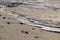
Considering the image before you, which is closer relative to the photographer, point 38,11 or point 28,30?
point 28,30

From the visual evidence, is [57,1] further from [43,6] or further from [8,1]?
[8,1]

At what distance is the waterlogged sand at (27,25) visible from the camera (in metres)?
6.01

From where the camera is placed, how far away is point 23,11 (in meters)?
10.3

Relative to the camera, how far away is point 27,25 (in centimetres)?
768

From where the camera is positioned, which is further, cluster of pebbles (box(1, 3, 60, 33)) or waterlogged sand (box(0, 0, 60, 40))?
cluster of pebbles (box(1, 3, 60, 33))

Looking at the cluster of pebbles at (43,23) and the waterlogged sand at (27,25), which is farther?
the cluster of pebbles at (43,23)

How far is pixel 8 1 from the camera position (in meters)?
12.2

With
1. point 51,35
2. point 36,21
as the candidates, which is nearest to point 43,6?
point 36,21

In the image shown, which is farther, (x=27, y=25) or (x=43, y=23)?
(x=43, y=23)

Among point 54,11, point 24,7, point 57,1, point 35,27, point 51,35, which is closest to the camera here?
point 51,35

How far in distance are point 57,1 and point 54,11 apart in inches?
76.5

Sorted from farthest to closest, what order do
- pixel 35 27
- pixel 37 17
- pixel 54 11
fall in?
pixel 54 11 → pixel 37 17 → pixel 35 27

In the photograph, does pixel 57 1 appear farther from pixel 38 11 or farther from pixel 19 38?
pixel 19 38

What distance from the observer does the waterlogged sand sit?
6012mm
